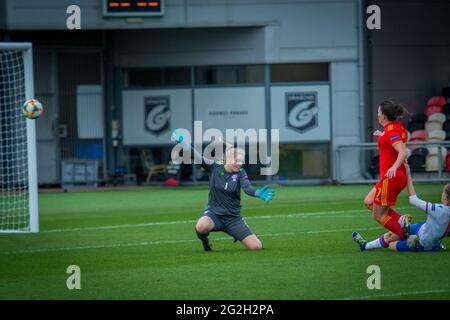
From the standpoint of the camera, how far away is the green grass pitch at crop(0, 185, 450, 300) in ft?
32.6

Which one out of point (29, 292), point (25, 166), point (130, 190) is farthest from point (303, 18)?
point (29, 292)

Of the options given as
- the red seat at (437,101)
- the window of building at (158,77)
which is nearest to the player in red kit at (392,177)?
the red seat at (437,101)

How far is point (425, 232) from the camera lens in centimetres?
1245

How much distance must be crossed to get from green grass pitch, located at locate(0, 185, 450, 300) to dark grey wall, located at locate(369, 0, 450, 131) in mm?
11010

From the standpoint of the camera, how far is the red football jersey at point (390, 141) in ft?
41.2

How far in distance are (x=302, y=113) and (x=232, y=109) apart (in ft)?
7.37

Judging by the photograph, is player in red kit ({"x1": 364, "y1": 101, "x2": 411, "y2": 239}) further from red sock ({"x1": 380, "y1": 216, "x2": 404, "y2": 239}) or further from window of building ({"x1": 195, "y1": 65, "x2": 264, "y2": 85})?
window of building ({"x1": 195, "y1": 65, "x2": 264, "y2": 85})

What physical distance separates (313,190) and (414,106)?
20.9 ft

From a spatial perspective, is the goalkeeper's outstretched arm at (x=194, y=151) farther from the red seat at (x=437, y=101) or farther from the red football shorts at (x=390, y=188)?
the red seat at (x=437, y=101)

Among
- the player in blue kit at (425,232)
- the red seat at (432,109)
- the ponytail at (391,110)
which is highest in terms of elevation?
the red seat at (432,109)

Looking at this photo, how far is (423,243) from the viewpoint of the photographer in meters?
12.5

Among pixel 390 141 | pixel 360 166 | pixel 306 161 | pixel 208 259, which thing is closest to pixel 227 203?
pixel 208 259

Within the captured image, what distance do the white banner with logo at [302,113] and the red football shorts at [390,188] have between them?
1814 centimetres

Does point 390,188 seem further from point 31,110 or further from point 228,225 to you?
point 31,110
